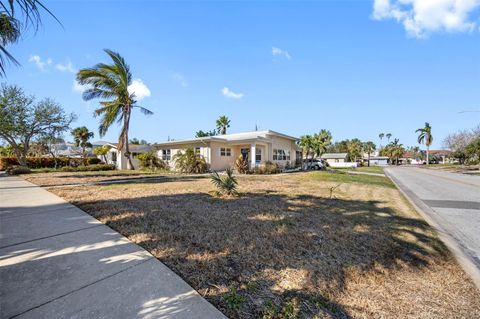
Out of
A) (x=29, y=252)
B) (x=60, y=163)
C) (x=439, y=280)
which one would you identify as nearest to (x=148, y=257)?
(x=29, y=252)

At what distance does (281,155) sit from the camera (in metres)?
24.7

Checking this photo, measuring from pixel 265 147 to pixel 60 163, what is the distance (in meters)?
27.5

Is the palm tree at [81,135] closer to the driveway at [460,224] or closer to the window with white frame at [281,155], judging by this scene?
the window with white frame at [281,155]

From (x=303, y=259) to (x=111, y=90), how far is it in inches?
869

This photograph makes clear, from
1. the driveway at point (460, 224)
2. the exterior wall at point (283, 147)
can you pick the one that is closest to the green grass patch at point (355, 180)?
the driveway at point (460, 224)

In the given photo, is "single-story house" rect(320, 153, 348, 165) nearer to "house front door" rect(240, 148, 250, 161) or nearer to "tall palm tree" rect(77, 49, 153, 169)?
"house front door" rect(240, 148, 250, 161)

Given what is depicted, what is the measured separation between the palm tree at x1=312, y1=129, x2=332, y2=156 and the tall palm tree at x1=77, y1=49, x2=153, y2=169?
95.6ft

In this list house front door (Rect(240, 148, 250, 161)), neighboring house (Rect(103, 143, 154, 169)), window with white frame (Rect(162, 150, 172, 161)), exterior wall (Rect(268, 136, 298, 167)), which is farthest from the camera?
neighboring house (Rect(103, 143, 154, 169))

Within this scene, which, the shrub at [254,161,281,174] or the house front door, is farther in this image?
the house front door

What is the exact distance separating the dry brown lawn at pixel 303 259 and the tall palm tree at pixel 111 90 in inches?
659

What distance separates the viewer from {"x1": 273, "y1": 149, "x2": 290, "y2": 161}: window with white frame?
925 inches

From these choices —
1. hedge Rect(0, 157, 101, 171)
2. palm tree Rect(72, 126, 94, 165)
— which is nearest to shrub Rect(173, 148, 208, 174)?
hedge Rect(0, 157, 101, 171)

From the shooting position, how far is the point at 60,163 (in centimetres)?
2919

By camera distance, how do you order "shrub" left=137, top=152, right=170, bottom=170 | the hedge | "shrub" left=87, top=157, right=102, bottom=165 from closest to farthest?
"shrub" left=137, top=152, right=170, bottom=170, the hedge, "shrub" left=87, top=157, right=102, bottom=165
